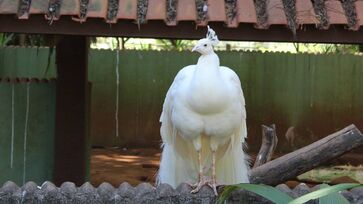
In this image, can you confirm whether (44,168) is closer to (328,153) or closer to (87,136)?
(87,136)

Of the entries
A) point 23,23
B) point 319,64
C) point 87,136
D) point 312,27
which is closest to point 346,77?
point 319,64

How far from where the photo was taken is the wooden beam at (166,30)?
543 centimetres

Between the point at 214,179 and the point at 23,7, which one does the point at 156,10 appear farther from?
the point at 214,179

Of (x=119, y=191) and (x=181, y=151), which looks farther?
(x=181, y=151)

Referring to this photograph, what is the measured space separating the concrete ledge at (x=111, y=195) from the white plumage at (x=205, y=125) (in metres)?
0.23

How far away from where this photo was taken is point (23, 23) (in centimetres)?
545

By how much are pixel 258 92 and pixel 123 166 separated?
363 centimetres

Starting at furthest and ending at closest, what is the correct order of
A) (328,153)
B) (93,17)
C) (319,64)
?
(319,64) → (93,17) → (328,153)

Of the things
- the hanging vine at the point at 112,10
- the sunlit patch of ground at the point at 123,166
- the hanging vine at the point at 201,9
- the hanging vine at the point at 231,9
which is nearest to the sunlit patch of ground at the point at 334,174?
the sunlit patch of ground at the point at 123,166

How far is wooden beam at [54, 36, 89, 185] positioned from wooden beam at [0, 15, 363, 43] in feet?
7.24

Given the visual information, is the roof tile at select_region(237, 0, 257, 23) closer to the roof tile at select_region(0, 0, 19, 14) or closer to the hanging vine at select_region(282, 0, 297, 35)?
the hanging vine at select_region(282, 0, 297, 35)

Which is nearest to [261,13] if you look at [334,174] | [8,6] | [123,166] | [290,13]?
[290,13]

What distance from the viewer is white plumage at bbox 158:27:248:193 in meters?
4.92

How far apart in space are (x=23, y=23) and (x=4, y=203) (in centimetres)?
173
